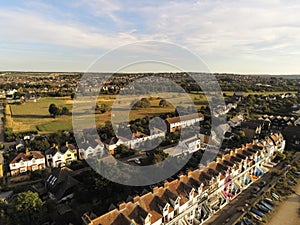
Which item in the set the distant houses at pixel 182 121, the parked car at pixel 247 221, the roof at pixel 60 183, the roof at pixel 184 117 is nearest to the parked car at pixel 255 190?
the parked car at pixel 247 221

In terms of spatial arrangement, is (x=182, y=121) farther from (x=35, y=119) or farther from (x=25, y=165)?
(x=35, y=119)

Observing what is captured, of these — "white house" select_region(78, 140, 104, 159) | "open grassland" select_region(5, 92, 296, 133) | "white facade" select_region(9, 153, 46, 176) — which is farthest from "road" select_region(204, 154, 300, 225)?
"open grassland" select_region(5, 92, 296, 133)

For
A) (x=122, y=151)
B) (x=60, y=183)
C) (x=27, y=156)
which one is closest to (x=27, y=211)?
(x=60, y=183)

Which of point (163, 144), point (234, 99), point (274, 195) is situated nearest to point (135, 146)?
point (163, 144)

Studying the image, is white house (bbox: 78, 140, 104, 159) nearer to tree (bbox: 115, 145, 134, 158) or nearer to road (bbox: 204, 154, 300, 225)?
tree (bbox: 115, 145, 134, 158)

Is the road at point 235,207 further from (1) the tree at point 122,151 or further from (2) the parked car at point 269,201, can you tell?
(1) the tree at point 122,151
